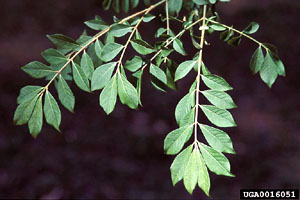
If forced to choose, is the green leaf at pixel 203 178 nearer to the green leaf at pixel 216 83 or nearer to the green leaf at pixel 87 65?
the green leaf at pixel 216 83

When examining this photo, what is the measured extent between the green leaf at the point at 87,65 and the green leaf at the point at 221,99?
0.39 meters

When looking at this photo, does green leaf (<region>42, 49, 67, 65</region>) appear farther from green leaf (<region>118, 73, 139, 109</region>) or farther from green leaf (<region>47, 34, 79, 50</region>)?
green leaf (<region>118, 73, 139, 109</region>)

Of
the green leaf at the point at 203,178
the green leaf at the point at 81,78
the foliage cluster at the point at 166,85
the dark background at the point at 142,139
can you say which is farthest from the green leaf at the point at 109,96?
the dark background at the point at 142,139

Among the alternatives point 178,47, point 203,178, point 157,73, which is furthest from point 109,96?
point 203,178

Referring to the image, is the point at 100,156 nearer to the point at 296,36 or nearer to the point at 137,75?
the point at 137,75

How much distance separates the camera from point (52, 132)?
198 inches

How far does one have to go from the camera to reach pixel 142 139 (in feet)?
16.2

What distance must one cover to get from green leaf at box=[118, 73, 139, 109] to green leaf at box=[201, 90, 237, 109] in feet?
0.75

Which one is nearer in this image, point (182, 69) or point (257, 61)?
point (182, 69)

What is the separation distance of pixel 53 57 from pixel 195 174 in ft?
1.93

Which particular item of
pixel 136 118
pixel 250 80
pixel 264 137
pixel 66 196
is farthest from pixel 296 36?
pixel 66 196

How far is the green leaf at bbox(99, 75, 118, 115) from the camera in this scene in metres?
1.21

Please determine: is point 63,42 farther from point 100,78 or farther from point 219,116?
point 219,116

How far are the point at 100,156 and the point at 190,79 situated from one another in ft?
7.18
